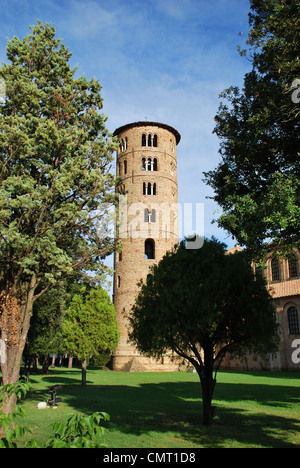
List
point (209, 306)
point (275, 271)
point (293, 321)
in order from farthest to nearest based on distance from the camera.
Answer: point (275, 271) < point (293, 321) < point (209, 306)

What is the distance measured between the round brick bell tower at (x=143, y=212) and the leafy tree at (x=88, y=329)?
1263cm

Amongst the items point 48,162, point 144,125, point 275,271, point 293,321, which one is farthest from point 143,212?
point 48,162

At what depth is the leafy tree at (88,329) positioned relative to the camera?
2505cm

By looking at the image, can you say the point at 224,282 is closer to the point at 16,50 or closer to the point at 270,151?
the point at 270,151

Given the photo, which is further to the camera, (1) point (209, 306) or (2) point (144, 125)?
(2) point (144, 125)

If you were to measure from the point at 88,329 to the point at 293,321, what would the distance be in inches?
997

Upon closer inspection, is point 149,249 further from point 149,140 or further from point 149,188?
point 149,140

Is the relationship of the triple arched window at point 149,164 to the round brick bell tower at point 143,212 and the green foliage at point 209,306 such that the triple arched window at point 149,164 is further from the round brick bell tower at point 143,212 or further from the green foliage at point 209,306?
the green foliage at point 209,306

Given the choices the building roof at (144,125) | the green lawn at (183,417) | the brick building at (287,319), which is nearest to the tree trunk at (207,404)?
the green lawn at (183,417)

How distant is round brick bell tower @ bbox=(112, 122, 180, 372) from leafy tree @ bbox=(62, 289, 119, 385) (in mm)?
12632

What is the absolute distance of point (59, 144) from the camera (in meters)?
12.4

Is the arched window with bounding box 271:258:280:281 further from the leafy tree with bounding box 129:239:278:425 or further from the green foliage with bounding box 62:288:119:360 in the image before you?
the leafy tree with bounding box 129:239:278:425

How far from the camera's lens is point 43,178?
516 inches
